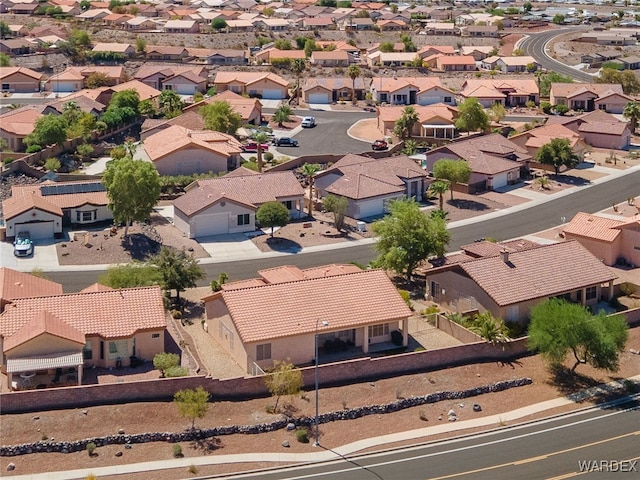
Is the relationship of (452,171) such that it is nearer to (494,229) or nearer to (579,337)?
(494,229)

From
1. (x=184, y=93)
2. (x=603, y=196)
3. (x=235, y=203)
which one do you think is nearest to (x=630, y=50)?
(x=184, y=93)

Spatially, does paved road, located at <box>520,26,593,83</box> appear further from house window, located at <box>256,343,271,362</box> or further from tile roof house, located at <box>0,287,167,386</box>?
tile roof house, located at <box>0,287,167,386</box>

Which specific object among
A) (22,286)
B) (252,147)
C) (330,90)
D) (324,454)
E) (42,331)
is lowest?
(252,147)

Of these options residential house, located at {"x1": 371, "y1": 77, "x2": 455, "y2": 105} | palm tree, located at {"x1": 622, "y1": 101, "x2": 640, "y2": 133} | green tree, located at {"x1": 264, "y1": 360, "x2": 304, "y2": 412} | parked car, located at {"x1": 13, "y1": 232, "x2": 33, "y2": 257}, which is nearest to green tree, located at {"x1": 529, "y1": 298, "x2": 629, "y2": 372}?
green tree, located at {"x1": 264, "y1": 360, "x2": 304, "y2": 412}

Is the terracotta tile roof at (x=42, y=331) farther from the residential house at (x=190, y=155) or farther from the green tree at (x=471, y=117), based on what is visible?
the green tree at (x=471, y=117)

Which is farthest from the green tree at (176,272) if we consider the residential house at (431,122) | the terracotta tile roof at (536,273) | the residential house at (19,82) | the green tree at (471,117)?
the residential house at (19,82)

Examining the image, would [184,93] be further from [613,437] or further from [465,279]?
[613,437]

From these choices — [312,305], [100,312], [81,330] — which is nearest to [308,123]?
[312,305]
